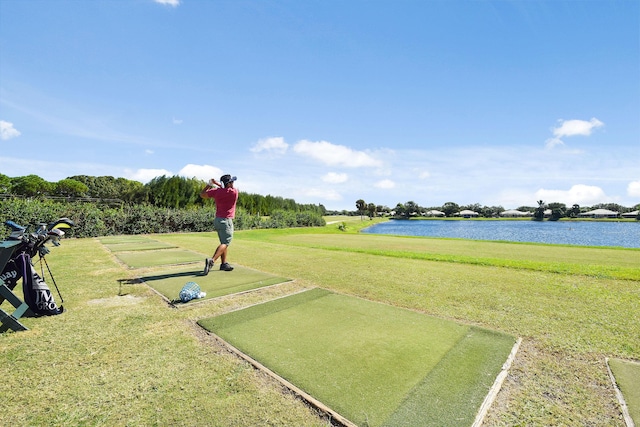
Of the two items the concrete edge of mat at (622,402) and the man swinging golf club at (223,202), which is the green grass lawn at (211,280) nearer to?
the man swinging golf club at (223,202)

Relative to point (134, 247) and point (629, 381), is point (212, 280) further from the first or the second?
point (134, 247)

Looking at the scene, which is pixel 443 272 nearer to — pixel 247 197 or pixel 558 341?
pixel 558 341

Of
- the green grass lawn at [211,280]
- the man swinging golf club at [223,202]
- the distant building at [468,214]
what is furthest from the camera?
the distant building at [468,214]

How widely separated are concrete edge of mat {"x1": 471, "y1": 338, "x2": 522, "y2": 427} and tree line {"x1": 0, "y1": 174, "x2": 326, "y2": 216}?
971 inches

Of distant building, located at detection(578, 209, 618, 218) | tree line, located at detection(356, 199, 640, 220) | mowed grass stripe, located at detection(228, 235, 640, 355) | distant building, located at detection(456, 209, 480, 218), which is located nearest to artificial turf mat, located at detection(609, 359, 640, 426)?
mowed grass stripe, located at detection(228, 235, 640, 355)

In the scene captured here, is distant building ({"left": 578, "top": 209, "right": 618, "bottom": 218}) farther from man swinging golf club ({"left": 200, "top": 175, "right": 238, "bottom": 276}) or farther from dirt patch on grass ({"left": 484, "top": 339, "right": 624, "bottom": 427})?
man swinging golf club ({"left": 200, "top": 175, "right": 238, "bottom": 276})

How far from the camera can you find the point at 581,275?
7121 millimetres

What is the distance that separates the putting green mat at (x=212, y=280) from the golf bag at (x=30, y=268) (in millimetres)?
1650

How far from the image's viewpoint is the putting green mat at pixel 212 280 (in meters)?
5.61

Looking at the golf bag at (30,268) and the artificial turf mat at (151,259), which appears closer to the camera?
the golf bag at (30,268)

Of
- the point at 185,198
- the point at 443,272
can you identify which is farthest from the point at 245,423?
the point at 185,198

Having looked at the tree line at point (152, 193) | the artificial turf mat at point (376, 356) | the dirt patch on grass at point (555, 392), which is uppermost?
the tree line at point (152, 193)

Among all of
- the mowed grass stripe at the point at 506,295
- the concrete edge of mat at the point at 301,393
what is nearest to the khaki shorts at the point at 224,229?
the mowed grass stripe at the point at 506,295

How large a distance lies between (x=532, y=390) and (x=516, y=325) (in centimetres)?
166
